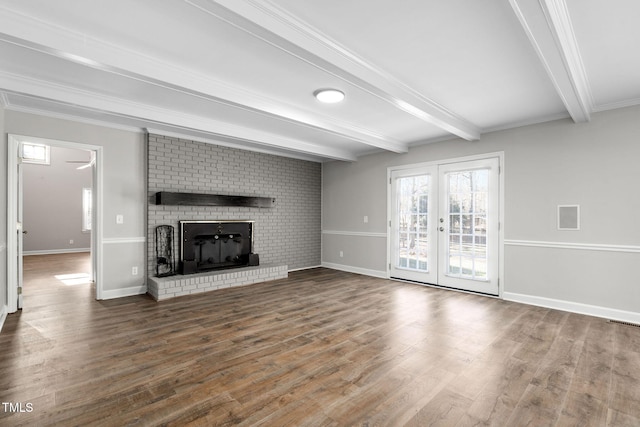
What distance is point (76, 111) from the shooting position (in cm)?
389

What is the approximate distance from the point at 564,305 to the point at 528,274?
0.53 meters

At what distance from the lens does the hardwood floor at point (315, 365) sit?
1926 mm

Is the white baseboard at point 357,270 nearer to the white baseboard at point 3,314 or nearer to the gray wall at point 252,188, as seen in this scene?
the gray wall at point 252,188

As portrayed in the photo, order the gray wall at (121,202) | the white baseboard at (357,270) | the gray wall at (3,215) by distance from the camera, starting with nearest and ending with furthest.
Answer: the gray wall at (3,215), the gray wall at (121,202), the white baseboard at (357,270)

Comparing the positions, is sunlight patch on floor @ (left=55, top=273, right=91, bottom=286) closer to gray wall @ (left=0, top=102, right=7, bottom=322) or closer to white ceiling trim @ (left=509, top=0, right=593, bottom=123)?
gray wall @ (left=0, top=102, right=7, bottom=322)

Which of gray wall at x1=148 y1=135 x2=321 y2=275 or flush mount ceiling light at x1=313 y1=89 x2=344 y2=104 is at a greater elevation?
flush mount ceiling light at x1=313 y1=89 x2=344 y2=104

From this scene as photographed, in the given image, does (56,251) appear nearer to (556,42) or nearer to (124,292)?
(124,292)

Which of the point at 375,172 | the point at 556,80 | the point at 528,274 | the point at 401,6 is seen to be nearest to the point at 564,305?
the point at 528,274

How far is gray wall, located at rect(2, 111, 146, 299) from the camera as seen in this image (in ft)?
14.4

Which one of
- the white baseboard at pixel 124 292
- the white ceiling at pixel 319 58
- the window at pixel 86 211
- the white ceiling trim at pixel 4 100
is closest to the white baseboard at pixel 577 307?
the white ceiling at pixel 319 58

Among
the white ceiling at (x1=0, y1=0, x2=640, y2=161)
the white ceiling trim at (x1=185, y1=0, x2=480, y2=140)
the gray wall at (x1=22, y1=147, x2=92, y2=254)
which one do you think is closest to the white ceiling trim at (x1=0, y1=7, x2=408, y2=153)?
the white ceiling at (x1=0, y1=0, x2=640, y2=161)

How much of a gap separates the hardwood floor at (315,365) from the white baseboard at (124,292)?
0.61ft

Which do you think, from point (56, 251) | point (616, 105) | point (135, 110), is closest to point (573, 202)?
point (616, 105)

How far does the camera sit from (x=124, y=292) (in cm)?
456
